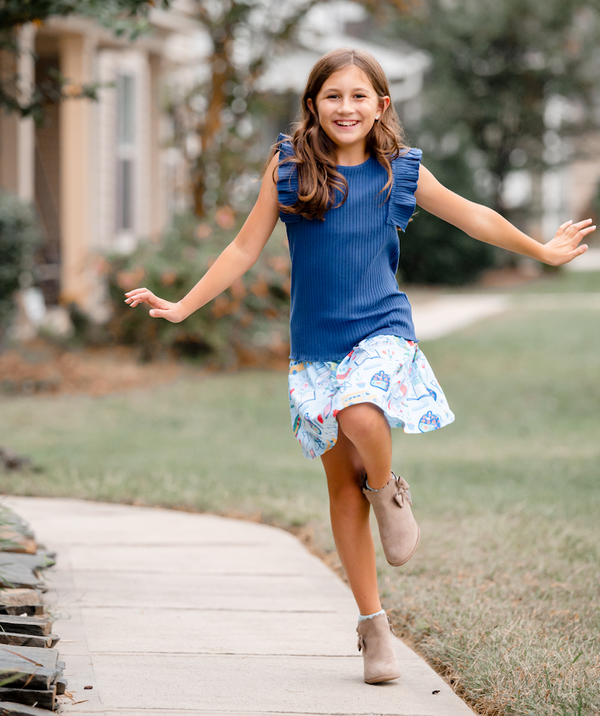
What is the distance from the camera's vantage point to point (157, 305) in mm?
2826

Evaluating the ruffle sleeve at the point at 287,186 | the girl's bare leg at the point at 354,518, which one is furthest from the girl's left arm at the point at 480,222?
the girl's bare leg at the point at 354,518

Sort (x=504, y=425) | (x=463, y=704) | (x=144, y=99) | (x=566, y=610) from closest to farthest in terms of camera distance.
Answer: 1. (x=463, y=704)
2. (x=566, y=610)
3. (x=504, y=425)
4. (x=144, y=99)

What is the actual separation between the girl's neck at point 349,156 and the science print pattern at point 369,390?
20.0 inches

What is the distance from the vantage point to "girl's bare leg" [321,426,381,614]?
2.81m

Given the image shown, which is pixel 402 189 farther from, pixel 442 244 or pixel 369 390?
pixel 442 244

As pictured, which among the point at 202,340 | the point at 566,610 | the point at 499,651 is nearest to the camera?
the point at 499,651

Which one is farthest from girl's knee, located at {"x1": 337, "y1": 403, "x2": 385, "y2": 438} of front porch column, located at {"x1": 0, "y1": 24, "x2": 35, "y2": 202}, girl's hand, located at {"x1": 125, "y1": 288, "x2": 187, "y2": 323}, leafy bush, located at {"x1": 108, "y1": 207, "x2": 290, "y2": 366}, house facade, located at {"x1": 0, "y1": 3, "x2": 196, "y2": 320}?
front porch column, located at {"x1": 0, "y1": 24, "x2": 35, "y2": 202}

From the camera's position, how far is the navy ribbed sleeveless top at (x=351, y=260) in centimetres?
275

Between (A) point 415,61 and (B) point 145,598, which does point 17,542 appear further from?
(A) point 415,61

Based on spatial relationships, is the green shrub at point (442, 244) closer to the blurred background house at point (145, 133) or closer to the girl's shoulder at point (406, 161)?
the blurred background house at point (145, 133)

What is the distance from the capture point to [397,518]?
108 inches

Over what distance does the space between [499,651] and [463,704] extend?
277 millimetres

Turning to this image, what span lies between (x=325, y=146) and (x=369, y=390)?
2.37 feet

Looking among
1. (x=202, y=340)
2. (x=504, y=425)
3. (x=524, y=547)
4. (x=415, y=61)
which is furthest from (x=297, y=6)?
(x=415, y=61)
